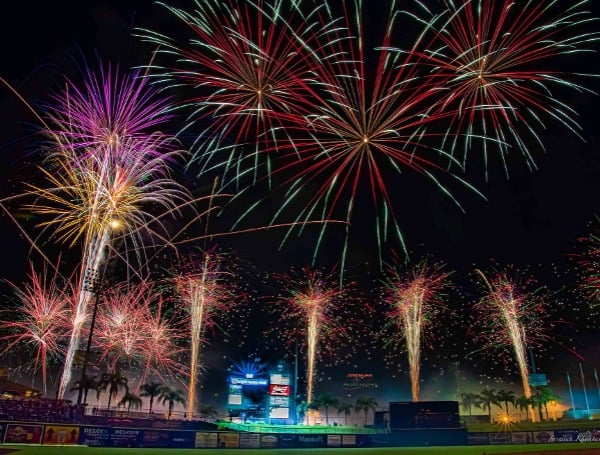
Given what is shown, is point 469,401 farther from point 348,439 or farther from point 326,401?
point 348,439

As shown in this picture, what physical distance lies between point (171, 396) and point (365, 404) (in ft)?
120

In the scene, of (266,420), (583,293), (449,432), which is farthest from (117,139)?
(583,293)

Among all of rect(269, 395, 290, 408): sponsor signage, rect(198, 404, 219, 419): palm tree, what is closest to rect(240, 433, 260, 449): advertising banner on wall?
rect(269, 395, 290, 408): sponsor signage

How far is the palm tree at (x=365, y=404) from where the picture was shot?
9606 cm

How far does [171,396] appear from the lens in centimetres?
8519

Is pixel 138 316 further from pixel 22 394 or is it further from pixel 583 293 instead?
pixel 583 293

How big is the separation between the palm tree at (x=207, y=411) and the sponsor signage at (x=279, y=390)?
15.2m

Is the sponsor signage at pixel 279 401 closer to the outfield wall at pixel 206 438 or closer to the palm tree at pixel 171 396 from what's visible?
the palm tree at pixel 171 396

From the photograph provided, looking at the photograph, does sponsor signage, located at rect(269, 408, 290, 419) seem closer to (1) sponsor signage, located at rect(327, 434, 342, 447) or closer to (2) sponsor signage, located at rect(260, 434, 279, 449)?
(1) sponsor signage, located at rect(327, 434, 342, 447)

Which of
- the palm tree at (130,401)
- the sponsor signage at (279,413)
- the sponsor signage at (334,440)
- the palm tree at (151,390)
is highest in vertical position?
the palm tree at (151,390)

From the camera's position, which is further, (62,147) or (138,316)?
(138,316)

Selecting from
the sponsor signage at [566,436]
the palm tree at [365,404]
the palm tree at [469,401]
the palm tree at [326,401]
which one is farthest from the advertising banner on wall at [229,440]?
the palm tree at [469,401]

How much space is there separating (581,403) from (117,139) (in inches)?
3342

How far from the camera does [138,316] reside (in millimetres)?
47094
